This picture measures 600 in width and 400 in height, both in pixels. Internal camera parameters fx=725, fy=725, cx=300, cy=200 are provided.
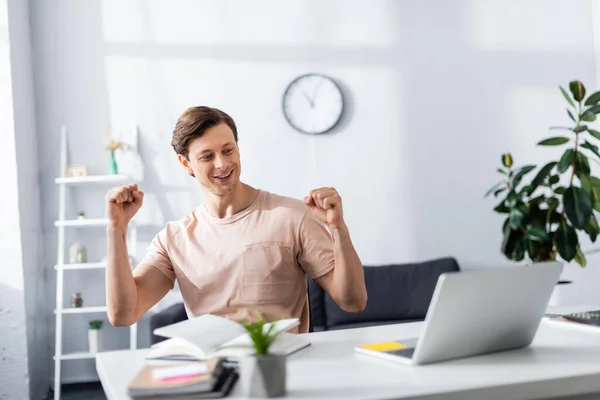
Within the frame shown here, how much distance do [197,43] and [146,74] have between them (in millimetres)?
380

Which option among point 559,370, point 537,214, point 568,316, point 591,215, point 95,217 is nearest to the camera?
point 559,370

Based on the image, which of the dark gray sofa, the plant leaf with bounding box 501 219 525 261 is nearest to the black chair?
the dark gray sofa

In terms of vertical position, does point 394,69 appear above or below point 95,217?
above

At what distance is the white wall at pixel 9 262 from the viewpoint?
13.5 ft

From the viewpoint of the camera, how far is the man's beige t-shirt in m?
2.05

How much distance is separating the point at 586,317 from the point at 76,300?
334cm

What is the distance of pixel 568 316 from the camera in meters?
1.72

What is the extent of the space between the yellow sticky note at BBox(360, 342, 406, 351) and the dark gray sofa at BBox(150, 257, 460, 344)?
2.65 meters

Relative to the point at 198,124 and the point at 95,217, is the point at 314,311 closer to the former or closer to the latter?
the point at 95,217

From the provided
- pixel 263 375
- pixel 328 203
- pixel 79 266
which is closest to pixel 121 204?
pixel 328 203

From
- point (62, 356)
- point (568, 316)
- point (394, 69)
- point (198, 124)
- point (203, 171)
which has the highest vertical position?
point (394, 69)

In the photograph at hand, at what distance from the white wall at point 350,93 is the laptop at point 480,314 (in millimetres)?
3264

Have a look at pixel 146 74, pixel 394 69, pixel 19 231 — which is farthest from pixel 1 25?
pixel 394 69

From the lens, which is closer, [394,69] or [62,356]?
[62,356]
